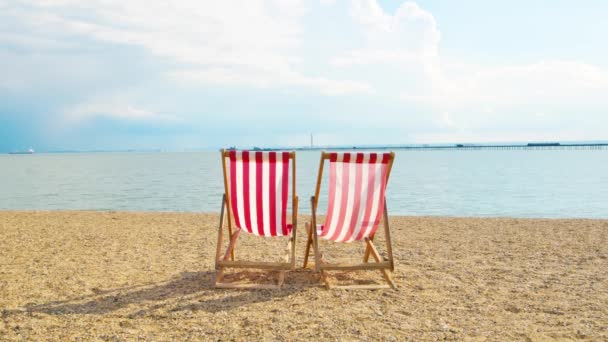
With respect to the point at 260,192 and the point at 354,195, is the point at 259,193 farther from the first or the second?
the point at 354,195

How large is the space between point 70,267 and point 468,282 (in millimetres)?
3995

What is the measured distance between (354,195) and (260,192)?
2.83ft

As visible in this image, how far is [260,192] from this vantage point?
14.8 ft

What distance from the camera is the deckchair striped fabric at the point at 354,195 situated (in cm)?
438

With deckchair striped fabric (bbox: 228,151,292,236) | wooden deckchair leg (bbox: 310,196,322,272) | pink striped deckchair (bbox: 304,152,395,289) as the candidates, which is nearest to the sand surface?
wooden deckchair leg (bbox: 310,196,322,272)

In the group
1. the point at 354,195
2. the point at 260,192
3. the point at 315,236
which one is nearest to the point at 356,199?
the point at 354,195

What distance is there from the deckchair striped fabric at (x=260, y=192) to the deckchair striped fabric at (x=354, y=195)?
0.42 m

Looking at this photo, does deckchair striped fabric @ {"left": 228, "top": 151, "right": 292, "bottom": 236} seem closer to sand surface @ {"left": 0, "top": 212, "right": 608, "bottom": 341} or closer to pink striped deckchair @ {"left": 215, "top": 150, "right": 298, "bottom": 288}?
pink striped deckchair @ {"left": 215, "top": 150, "right": 298, "bottom": 288}

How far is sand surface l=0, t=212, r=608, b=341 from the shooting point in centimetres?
326

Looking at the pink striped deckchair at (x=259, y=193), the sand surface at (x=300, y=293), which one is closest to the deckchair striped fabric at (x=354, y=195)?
the pink striped deckchair at (x=259, y=193)

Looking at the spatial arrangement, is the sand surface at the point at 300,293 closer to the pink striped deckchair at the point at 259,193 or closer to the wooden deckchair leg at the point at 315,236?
the wooden deckchair leg at the point at 315,236

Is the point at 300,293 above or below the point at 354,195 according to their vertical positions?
below

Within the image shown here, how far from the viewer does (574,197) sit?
21.0m

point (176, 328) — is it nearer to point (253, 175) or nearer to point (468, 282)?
point (253, 175)
